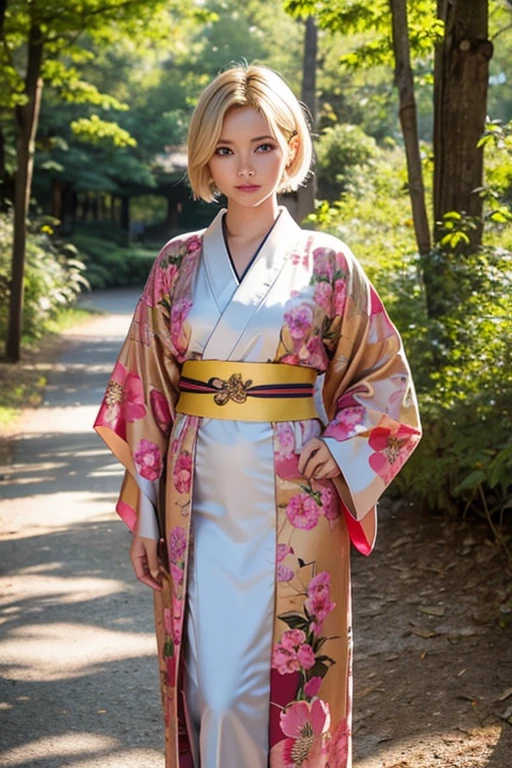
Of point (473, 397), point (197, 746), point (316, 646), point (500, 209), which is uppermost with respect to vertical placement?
point (500, 209)

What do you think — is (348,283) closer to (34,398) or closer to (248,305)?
(248,305)

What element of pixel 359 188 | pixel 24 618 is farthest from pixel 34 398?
pixel 24 618

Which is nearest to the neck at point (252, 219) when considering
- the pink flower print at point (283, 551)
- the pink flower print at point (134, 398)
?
the pink flower print at point (134, 398)

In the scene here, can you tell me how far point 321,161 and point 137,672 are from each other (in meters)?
17.1

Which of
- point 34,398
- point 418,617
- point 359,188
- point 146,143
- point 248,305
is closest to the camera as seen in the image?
point 248,305

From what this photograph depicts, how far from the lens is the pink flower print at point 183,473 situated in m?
2.76

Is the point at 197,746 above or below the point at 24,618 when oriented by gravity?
above

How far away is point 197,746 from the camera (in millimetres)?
2771

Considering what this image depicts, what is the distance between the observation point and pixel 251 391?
270 cm

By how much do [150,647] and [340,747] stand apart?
209cm

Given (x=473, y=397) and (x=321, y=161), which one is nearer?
(x=473, y=397)

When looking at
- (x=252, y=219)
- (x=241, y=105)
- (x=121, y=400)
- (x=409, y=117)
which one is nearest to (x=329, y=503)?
(x=121, y=400)

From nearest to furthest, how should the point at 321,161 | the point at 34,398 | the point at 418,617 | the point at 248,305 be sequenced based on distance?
the point at 248,305
the point at 418,617
the point at 34,398
the point at 321,161

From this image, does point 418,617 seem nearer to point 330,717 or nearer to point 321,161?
point 330,717
